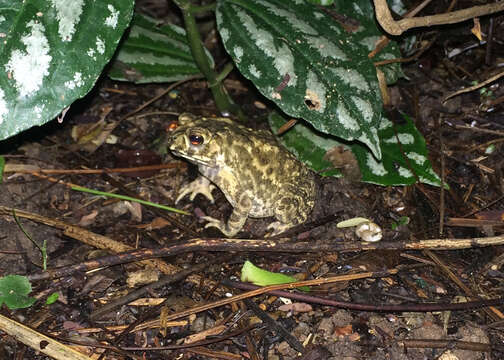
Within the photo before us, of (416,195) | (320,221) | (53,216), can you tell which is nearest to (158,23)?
(53,216)

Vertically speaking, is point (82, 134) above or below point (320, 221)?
above

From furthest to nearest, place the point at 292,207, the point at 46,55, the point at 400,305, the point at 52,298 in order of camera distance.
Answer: the point at 292,207 < the point at 52,298 < the point at 400,305 < the point at 46,55

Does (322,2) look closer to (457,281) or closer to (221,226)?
(221,226)

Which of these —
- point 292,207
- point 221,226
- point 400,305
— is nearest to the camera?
point 400,305

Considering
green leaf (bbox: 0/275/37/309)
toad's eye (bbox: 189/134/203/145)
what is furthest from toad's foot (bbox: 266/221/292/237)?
green leaf (bbox: 0/275/37/309)

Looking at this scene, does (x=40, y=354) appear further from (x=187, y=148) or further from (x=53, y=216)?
(x=187, y=148)

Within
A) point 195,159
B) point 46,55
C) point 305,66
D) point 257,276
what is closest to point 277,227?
point 257,276

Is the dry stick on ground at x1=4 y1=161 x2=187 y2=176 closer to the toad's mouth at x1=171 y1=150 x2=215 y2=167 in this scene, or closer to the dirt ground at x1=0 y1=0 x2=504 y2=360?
the dirt ground at x1=0 y1=0 x2=504 y2=360
